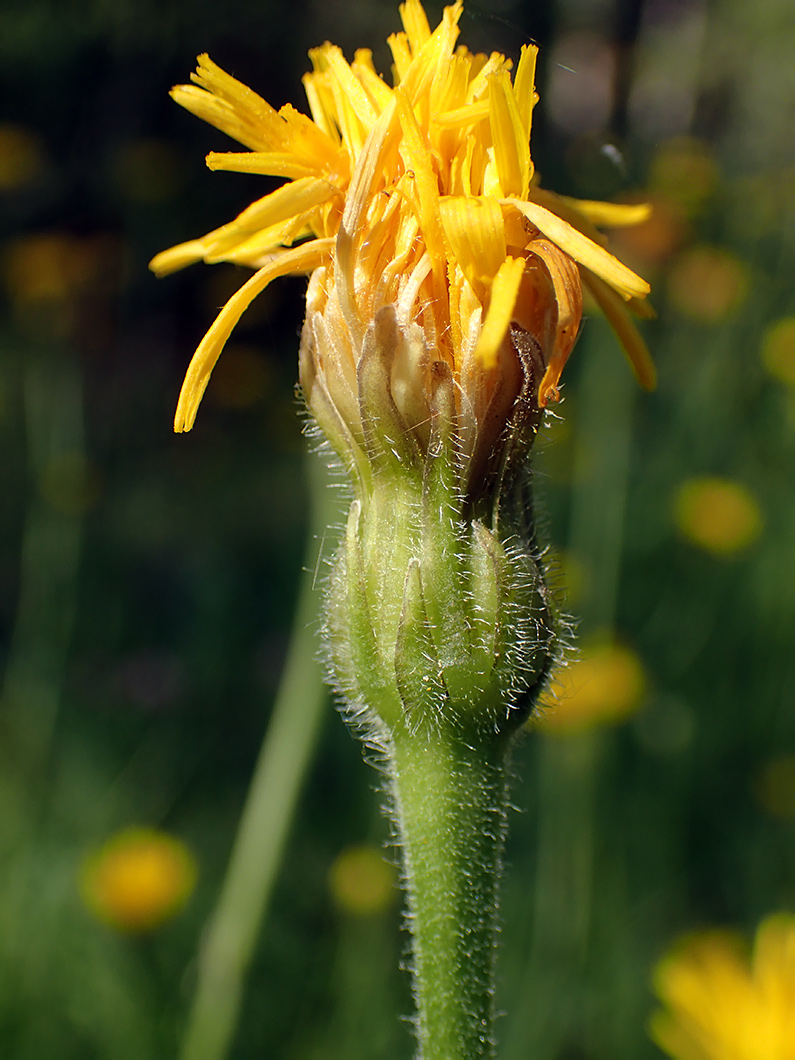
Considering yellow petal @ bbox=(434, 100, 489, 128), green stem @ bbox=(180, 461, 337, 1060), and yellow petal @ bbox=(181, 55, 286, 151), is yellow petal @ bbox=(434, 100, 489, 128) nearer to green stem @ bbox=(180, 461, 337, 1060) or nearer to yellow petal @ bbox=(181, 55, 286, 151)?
yellow petal @ bbox=(181, 55, 286, 151)

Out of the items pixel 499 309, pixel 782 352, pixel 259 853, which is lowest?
pixel 259 853

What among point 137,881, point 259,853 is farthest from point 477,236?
point 137,881

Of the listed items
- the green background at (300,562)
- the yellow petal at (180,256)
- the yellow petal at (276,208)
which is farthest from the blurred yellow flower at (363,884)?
the yellow petal at (276,208)

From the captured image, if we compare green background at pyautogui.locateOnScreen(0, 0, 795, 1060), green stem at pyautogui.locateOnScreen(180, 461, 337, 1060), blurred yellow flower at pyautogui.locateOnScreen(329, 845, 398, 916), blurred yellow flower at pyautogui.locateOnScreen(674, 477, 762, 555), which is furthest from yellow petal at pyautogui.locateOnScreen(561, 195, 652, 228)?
blurred yellow flower at pyautogui.locateOnScreen(674, 477, 762, 555)

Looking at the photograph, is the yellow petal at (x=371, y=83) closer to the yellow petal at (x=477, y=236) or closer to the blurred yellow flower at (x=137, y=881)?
the yellow petal at (x=477, y=236)

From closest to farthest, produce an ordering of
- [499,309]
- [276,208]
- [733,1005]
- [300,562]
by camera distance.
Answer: [499,309] → [276,208] → [733,1005] → [300,562]

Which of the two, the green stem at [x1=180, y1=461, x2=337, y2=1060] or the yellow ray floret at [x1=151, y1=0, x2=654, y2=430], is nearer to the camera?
the yellow ray floret at [x1=151, y1=0, x2=654, y2=430]

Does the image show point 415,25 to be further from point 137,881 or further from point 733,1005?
point 137,881
